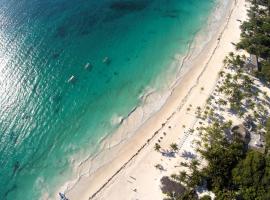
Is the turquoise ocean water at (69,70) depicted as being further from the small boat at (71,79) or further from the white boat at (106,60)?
the white boat at (106,60)

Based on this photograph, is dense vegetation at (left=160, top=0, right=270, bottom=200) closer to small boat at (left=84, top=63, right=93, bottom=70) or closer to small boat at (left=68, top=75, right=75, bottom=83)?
small boat at (left=84, top=63, right=93, bottom=70)

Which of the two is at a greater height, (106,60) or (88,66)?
(106,60)

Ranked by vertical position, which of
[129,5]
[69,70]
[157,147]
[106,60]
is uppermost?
[129,5]

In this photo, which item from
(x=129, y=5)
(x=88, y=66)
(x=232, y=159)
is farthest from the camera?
(x=129, y=5)

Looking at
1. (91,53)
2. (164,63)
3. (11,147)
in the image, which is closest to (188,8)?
(164,63)

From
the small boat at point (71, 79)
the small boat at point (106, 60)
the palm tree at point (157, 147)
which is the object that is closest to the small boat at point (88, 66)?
the small boat at point (106, 60)

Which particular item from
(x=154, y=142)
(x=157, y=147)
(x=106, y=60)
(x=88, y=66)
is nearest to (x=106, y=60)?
(x=106, y=60)

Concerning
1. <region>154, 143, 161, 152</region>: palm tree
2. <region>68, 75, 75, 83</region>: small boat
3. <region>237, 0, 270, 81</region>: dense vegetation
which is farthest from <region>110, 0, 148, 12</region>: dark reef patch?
<region>154, 143, 161, 152</region>: palm tree

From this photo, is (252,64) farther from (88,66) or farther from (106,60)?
(88,66)
